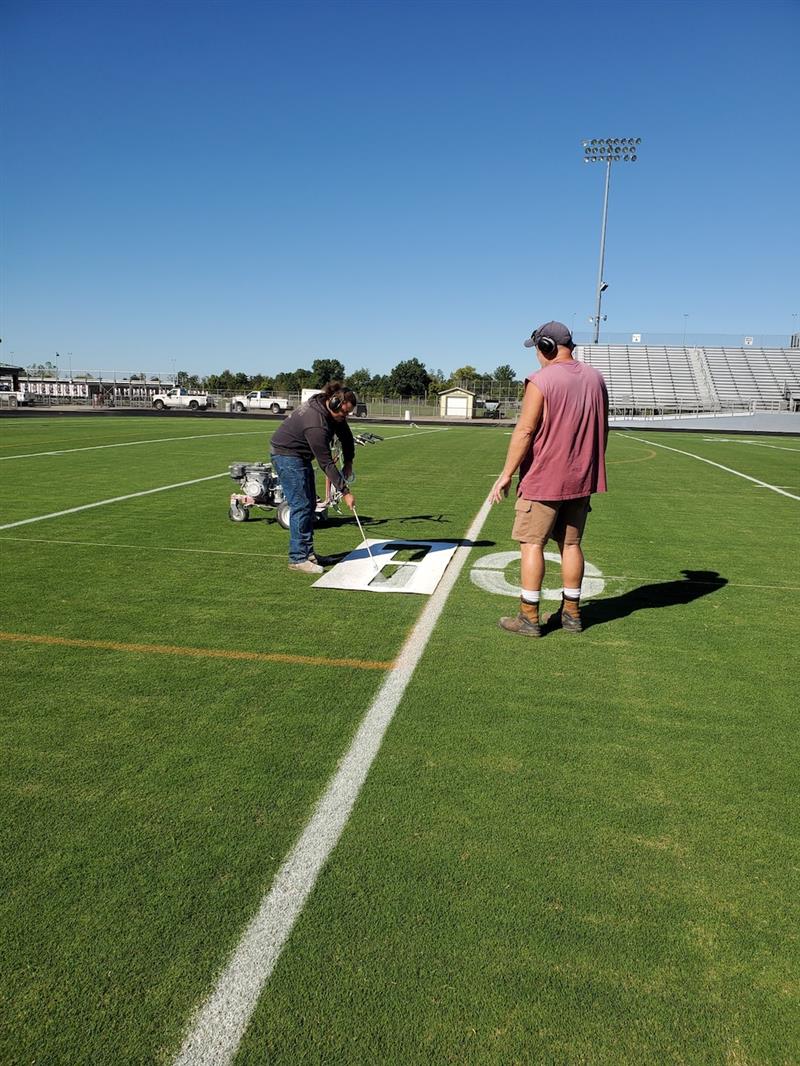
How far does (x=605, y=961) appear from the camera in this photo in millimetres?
2055

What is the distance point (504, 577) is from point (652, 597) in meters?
1.23

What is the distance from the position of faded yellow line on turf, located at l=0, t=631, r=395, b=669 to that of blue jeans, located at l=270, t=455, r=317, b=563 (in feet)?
6.94

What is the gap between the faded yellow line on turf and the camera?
420cm

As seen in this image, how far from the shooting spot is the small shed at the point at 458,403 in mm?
67125

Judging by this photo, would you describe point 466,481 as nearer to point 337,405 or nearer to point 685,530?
point 685,530

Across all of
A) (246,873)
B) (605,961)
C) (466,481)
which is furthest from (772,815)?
(466,481)

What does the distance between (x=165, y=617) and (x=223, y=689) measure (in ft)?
4.61

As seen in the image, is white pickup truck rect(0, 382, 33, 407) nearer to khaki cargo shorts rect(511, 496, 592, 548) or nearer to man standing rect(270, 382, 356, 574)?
man standing rect(270, 382, 356, 574)

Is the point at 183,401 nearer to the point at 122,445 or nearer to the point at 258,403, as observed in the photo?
the point at 258,403

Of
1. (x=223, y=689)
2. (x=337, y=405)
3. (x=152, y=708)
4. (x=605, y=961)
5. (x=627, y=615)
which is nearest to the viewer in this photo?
→ (x=605, y=961)

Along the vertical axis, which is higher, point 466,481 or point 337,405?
point 337,405

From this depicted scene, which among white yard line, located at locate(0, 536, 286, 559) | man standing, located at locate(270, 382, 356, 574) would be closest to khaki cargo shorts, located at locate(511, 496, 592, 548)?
man standing, located at locate(270, 382, 356, 574)

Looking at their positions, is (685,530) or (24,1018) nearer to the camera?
(24,1018)

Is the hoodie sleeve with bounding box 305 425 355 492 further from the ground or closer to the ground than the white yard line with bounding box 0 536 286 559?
further from the ground
